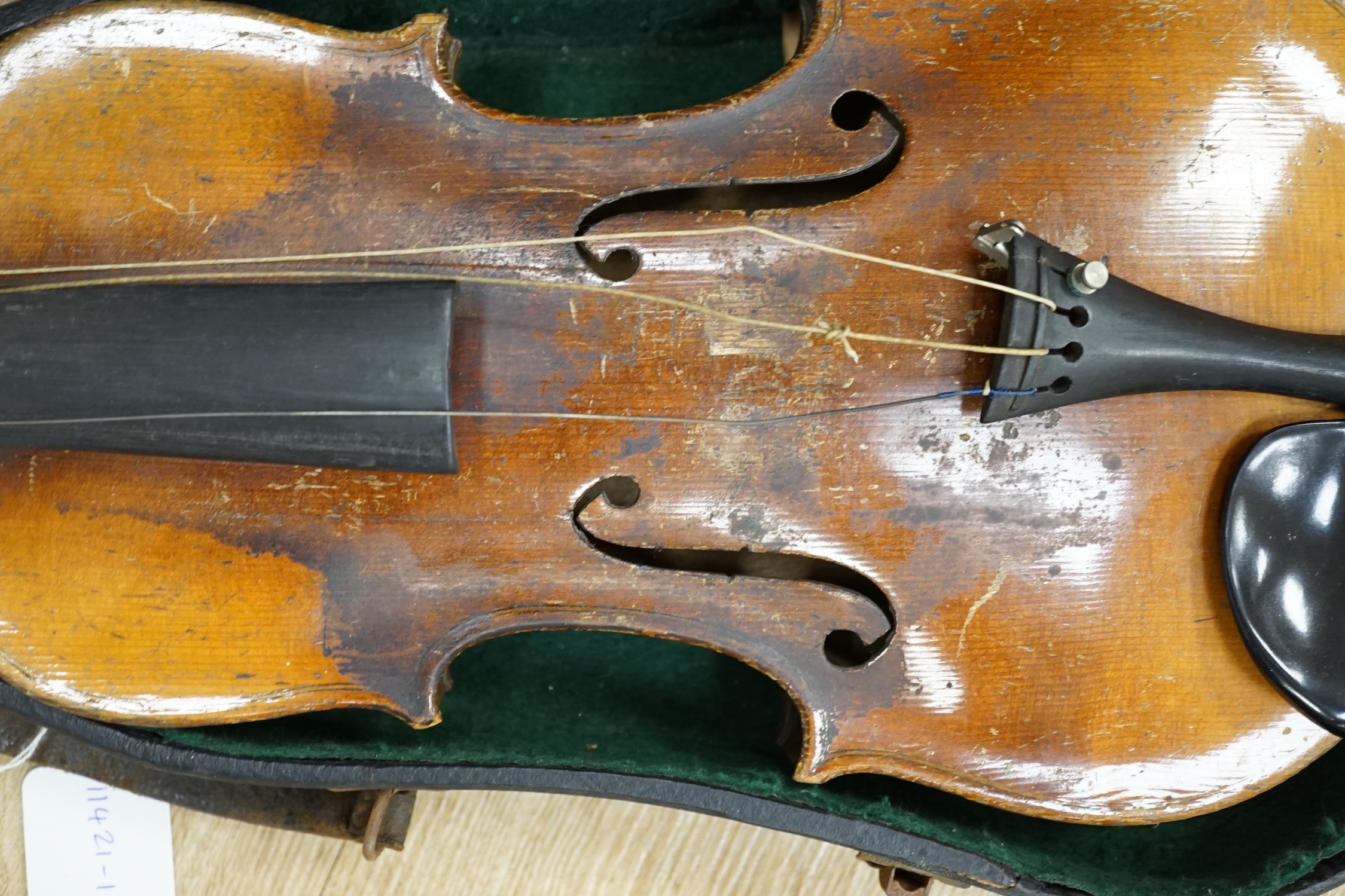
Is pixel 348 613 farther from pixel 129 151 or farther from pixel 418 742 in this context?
pixel 129 151

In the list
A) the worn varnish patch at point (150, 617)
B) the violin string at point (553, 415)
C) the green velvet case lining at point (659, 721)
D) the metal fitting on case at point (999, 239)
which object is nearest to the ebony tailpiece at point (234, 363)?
the violin string at point (553, 415)

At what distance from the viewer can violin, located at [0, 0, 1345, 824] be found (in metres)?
1.33

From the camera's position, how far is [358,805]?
1.67m

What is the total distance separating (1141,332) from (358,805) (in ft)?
4.79

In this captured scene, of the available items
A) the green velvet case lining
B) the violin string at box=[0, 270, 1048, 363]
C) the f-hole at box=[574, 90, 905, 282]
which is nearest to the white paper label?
the green velvet case lining

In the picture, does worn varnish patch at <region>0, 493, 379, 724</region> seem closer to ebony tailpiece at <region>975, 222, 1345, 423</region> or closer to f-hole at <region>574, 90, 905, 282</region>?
f-hole at <region>574, 90, 905, 282</region>

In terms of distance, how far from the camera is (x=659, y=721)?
1787mm

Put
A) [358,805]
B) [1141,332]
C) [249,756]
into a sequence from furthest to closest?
[358,805], [249,756], [1141,332]

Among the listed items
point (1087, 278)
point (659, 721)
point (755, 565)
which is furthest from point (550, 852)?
point (1087, 278)

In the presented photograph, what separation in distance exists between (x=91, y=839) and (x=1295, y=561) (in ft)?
7.08

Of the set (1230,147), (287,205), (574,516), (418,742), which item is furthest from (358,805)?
(1230,147)

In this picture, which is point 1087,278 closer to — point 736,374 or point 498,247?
point 736,374

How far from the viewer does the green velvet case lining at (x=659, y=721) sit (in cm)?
153

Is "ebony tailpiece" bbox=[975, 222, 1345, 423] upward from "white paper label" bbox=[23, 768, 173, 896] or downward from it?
upward
